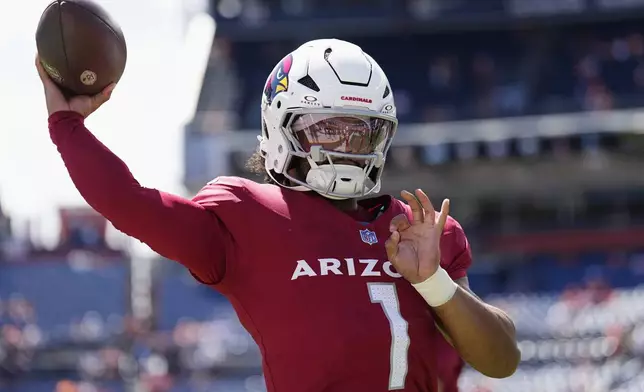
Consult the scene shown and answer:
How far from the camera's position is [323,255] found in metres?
2.39

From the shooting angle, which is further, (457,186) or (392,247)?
(457,186)

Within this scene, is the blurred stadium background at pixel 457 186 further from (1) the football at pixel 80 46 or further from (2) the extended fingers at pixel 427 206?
(1) the football at pixel 80 46

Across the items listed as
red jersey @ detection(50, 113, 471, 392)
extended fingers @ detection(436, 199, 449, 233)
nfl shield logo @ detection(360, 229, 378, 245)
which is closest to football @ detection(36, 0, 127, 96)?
red jersey @ detection(50, 113, 471, 392)

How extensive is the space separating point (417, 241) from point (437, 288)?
0.38 ft

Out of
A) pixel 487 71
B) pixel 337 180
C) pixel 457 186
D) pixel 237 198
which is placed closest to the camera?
pixel 237 198

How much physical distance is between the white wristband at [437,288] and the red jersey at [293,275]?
3.3 inches

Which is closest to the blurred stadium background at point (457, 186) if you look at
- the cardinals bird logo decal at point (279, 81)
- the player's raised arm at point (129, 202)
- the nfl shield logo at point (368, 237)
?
the cardinals bird logo decal at point (279, 81)

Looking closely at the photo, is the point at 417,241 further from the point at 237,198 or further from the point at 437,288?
the point at 237,198

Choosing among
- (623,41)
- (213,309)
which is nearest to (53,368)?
(213,309)

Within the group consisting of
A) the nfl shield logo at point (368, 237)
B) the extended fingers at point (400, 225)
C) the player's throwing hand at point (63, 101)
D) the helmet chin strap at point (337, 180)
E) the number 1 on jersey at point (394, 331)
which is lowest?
the number 1 on jersey at point (394, 331)

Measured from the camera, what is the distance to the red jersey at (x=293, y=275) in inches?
88.4

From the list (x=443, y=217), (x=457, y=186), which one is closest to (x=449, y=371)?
(x=443, y=217)

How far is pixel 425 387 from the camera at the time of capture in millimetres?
2439

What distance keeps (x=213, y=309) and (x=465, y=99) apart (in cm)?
563
